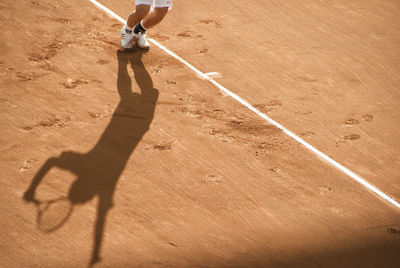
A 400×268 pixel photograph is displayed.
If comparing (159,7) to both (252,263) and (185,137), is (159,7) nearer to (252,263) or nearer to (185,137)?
(185,137)

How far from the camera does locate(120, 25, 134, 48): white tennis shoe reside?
670cm

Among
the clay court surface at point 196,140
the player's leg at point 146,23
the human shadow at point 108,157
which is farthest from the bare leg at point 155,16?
the human shadow at point 108,157

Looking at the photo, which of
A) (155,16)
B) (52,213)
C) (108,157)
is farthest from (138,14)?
(52,213)

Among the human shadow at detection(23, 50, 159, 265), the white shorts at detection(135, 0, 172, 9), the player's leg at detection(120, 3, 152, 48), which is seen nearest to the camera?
the human shadow at detection(23, 50, 159, 265)

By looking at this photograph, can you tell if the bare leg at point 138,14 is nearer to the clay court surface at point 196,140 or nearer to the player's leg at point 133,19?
the player's leg at point 133,19

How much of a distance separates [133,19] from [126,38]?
309 mm

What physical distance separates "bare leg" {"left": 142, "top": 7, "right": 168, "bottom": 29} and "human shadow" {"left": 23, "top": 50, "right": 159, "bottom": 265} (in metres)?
0.81

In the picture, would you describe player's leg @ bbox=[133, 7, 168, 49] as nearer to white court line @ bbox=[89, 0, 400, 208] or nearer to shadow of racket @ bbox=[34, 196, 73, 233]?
white court line @ bbox=[89, 0, 400, 208]

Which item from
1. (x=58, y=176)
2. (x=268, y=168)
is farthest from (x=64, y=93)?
(x=268, y=168)

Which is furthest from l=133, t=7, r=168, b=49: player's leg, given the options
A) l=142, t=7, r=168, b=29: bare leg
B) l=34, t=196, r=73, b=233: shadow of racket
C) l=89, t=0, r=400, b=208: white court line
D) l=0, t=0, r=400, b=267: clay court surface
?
l=34, t=196, r=73, b=233: shadow of racket

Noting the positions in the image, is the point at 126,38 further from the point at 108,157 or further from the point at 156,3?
the point at 108,157

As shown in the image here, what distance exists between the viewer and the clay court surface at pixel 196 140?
4055mm

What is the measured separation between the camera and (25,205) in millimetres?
4285

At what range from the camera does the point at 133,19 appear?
6539mm
